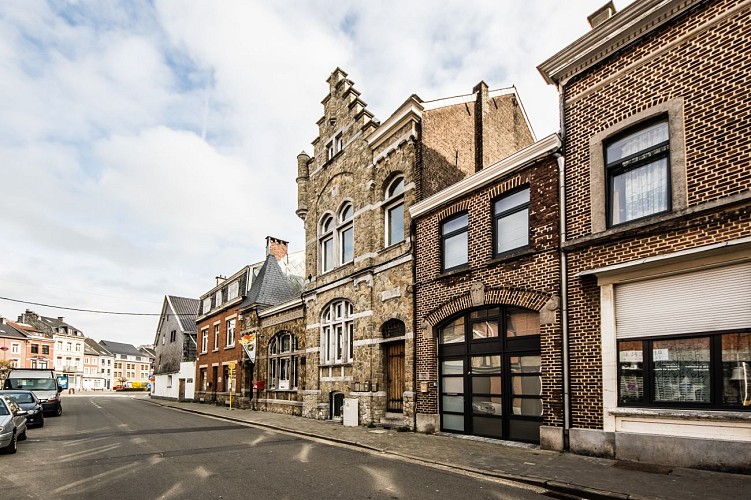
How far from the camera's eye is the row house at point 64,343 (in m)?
88.6

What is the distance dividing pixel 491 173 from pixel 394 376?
23.6 feet

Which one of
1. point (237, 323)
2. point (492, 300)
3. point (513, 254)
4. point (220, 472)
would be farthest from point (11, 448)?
point (237, 323)

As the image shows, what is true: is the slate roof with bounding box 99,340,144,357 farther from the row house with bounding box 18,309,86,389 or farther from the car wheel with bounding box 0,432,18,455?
the car wheel with bounding box 0,432,18,455

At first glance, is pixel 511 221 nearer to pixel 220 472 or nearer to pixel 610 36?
pixel 610 36

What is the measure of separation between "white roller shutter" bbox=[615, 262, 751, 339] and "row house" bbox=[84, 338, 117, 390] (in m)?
110

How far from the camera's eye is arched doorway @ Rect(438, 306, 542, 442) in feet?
37.9

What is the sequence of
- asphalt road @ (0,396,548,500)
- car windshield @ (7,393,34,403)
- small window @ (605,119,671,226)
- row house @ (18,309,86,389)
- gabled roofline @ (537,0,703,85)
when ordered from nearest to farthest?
asphalt road @ (0,396,548,500) → small window @ (605,119,671,226) → gabled roofline @ (537,0,703,85) → car windshield @ (7,393,34,403) → row house @ (18,309,86,389)

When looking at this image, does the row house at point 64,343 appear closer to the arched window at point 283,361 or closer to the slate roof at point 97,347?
the slate roof at point 97,347

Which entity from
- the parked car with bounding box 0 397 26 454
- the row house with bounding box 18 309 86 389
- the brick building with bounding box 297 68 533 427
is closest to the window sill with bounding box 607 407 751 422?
the brick building with bounding box 297 68 533 427

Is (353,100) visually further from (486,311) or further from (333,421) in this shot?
(333,421)

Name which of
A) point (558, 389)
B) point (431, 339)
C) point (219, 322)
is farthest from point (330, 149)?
point (219, 322)

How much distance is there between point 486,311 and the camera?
12.9 m

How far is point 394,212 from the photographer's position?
17.2 meters

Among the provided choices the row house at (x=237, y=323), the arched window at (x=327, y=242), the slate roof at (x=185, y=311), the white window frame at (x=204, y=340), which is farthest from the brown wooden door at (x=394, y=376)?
the slate roof at (x=185, y=311)
